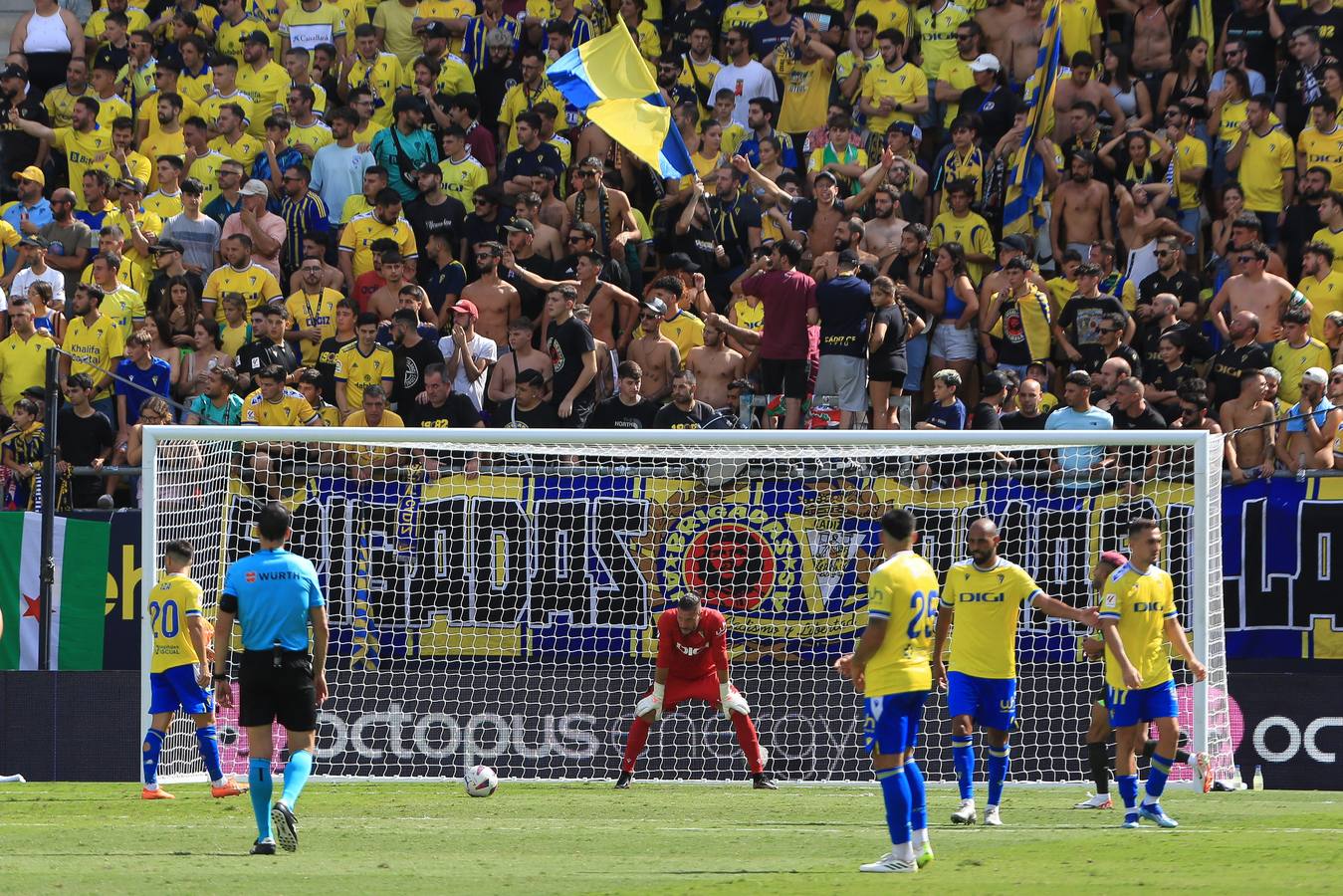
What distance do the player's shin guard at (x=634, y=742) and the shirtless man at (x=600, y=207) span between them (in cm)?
552

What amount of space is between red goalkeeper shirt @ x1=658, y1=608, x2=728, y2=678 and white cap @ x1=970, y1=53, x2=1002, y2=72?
7.42m

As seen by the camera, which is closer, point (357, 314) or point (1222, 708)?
point (1222, 708)

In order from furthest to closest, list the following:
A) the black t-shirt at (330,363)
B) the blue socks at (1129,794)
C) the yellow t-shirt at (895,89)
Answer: the yellow t-shirt at (895,89)
the black t-shirt at (330,363)
the blue socks at (1129,794)

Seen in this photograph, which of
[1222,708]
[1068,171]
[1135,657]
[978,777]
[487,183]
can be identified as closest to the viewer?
[1135,657]

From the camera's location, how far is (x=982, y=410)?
53.2 ft

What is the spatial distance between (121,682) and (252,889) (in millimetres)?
7360

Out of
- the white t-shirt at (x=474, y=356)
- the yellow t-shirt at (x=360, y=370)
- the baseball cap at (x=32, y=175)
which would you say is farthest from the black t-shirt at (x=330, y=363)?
the baseball cap at (x=32, y=175)

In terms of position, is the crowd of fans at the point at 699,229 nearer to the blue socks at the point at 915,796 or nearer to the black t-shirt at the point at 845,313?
the black t-shirt at the point at 845,313

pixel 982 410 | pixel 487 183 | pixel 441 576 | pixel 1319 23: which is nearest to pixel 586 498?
pixel 441 576

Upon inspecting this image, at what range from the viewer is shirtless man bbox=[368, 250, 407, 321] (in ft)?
60.1

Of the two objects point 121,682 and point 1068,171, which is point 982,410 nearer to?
point 1068,171

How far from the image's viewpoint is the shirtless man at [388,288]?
18.3 metres

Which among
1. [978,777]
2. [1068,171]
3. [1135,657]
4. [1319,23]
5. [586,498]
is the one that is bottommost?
[978,777]

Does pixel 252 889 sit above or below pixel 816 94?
below
